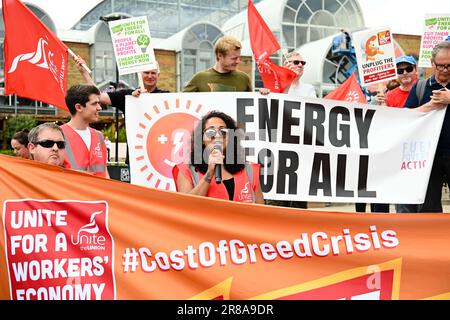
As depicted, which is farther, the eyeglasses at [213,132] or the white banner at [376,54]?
the white banner at [376,54]

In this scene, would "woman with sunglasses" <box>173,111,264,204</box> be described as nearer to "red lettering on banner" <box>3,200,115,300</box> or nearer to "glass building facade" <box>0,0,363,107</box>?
"red lettering on banner" <box>3,200,115,300</box>

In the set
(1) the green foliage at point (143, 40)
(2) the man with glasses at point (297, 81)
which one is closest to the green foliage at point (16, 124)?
(1) the green foliage at point (143, 40)

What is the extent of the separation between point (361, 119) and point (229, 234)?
85.7 inches

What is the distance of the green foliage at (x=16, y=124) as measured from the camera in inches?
1080

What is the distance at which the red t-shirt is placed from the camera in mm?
6637

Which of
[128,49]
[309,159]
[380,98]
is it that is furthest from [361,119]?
[128,49]

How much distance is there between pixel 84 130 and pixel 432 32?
424 centimetres

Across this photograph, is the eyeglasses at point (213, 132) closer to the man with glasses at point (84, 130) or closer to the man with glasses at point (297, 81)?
the man with glasses at point (84, 130)

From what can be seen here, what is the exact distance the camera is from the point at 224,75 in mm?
5664

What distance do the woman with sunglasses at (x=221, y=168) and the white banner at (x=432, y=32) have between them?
3.76 m

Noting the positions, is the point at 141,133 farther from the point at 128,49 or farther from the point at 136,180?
the point at 128,49

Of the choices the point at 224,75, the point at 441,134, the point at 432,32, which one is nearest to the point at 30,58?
the point at 224,75
